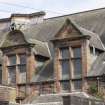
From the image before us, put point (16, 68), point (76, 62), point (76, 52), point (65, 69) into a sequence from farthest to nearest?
point (16, 68) < point (65, 69) < point (76, 52) < point (76, 62)

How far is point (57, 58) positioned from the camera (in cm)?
3350

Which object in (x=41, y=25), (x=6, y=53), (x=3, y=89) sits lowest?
(x=3, y=89)

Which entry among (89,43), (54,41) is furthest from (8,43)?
(89,43)

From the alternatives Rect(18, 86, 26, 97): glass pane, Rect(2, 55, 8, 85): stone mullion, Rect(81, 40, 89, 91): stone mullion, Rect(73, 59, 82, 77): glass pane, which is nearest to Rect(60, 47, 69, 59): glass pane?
Rect(73, 59, 82, 77): glass pane

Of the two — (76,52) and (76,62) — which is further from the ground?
(76,52)

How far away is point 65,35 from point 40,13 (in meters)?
10.3

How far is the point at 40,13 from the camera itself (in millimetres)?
43281

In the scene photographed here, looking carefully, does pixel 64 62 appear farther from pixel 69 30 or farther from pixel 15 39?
pixel 15 39

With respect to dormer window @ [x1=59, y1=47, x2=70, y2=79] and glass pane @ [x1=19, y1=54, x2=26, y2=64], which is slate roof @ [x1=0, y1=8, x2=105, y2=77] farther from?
glass pane @ [x1=19, y1=54, x2=26, y2=64]

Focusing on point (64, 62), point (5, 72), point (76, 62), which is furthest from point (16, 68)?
point (76, 62)

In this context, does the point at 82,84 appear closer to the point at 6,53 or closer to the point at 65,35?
the point at 65,35

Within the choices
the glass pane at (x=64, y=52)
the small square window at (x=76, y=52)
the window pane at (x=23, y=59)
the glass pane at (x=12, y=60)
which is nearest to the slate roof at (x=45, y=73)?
the window pane at (x=23, y=59)

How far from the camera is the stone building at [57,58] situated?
32406 mm

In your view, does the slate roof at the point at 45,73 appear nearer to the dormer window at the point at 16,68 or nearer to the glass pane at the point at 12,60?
the dormer window at the point at 16,68
